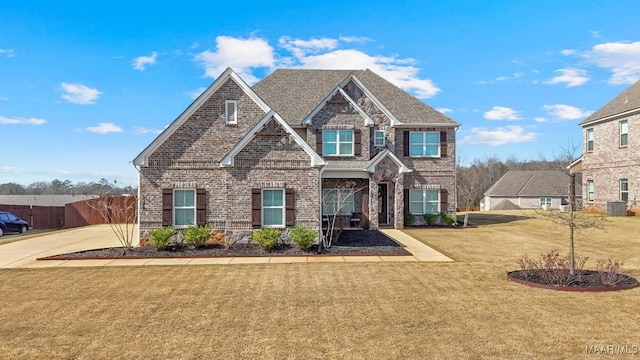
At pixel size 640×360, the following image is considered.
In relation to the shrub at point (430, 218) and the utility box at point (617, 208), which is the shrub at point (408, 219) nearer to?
the shrub at point (430, 218)

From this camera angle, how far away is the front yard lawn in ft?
22.8

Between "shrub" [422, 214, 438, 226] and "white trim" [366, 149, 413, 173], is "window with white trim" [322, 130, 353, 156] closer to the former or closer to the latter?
"white trim" [366, 149, 413, 173]

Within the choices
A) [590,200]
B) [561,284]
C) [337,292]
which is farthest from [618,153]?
[337,292]

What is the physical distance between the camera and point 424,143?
2709 centimetres

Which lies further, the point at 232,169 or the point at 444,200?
the point at 444,200

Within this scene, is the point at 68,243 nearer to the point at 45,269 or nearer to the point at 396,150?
the point at 45,269

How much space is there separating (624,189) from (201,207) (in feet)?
95.4

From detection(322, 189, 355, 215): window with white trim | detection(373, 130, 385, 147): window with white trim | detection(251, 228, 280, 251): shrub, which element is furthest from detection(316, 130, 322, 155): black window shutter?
detection(251, 228, 280, 251): shrub

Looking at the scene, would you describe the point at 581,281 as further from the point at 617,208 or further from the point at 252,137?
the point at 617,208

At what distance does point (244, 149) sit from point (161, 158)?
388 cm

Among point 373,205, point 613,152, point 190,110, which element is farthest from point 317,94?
point 613,152

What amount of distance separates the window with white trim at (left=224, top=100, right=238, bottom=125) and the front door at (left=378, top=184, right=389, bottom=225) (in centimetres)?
1063

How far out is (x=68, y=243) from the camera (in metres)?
20.6

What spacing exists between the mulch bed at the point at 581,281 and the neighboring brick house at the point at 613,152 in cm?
2312
